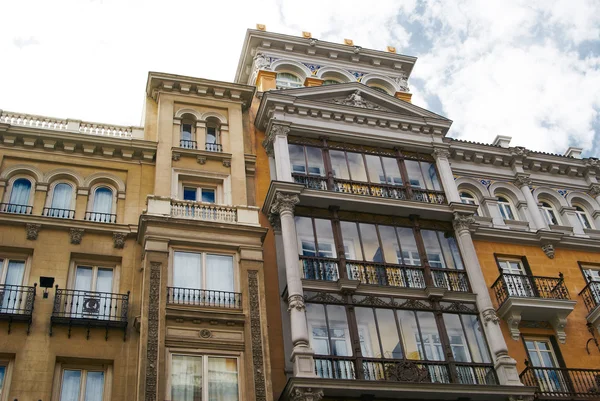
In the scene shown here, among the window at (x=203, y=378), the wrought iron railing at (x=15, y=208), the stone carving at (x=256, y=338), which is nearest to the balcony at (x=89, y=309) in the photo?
the window at (x=203, y=378)

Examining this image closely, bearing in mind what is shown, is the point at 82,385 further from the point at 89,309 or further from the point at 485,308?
the point at 485,308

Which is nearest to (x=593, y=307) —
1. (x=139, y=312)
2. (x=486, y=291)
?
(x=486, y=291)

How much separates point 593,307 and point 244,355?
15.6m

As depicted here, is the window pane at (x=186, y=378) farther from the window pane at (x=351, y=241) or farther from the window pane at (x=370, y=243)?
the window pane at (x=370, y=243)

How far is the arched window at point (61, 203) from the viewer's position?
85.3 feet

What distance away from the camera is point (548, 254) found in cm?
3142

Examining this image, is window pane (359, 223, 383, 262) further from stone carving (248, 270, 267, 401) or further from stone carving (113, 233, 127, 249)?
stone carving (113, 233, 127, 249)

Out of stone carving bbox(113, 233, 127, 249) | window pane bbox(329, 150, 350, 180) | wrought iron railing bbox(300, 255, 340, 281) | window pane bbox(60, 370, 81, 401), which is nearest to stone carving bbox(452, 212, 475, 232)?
window pane bbox(329, 150, 350, 180)

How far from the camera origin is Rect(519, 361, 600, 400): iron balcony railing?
84.5ft

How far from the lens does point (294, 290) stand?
24484mm

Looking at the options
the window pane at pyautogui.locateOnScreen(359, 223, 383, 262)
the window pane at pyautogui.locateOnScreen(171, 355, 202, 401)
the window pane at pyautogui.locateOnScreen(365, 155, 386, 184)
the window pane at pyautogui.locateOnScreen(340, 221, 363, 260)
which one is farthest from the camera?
the window pane at pyautogui.locateOnScreen(365, 155, 386, 184)

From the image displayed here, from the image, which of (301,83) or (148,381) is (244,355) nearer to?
(148,381)

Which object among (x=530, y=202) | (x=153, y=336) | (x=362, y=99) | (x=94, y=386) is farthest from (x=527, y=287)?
(x=94, y=386)

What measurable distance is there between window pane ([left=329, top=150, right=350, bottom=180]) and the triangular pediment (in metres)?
2.71
